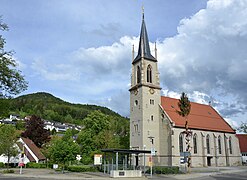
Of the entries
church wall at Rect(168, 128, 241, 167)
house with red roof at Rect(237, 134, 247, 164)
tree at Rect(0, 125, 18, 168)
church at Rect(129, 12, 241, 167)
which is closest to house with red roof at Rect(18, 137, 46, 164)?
tree at Rect(0, 125, 18, 168)

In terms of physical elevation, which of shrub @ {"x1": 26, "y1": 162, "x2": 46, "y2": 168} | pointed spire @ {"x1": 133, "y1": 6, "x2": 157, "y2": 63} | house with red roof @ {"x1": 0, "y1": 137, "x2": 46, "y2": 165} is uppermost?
pointed spire @ {"x1": 133, "y1": 6, "x2": 157, "y2": 63}

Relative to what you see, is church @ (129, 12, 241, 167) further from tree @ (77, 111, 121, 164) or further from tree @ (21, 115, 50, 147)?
tree @ (21, 115, 50, 147)

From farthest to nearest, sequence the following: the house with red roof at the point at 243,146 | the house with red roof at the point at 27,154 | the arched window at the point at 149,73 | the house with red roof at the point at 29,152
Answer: the house with red roof at the point at 243,146 → the arched window at the point at 149,73 → the house with red roof at the point at 29,152 → the house with red roof at the point at 27,154

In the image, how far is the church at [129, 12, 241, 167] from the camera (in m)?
48.8

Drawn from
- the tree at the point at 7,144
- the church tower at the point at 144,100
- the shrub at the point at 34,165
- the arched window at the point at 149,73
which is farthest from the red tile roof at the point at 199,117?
the tree at the point at 7,144

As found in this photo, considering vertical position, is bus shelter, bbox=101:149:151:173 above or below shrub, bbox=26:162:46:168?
above

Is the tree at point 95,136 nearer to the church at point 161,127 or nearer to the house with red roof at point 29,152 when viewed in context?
the church at point 161,127

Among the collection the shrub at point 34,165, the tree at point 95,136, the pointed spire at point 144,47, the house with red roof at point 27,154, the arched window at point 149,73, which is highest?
the pointed spire at point 144,47

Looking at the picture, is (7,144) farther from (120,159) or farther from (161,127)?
(161,127)

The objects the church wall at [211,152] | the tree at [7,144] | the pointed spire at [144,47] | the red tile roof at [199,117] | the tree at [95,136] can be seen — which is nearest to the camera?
the tree at [7,144]

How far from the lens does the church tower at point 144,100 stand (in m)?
49.4

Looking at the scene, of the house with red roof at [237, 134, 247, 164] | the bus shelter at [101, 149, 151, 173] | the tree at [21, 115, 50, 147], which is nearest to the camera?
the bus shelter at [101, 149, 151, 173]

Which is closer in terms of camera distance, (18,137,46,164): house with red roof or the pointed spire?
(18,137,46,164): house with red roof

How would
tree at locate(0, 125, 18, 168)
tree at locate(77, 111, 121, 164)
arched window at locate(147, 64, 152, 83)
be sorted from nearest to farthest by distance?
tree at locate(0, 125, 18, 168)
arched window at locate(147, 64, 152, 83)
tree at locate(77, 111, 121, 164)
